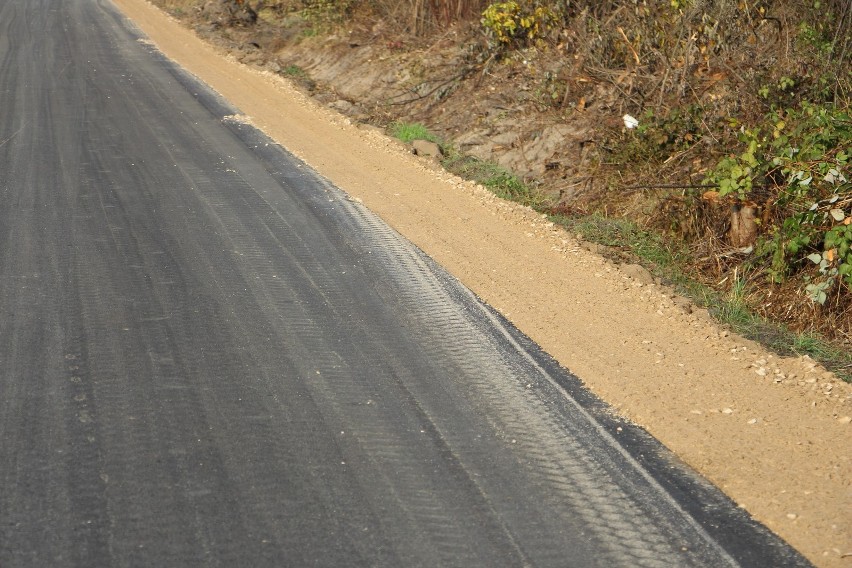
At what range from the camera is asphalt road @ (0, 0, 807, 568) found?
175 inches

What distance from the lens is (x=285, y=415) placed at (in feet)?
18.1

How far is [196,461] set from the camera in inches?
196

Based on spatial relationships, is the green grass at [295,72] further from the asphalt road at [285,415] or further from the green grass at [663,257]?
the asphalt road at [285,415]

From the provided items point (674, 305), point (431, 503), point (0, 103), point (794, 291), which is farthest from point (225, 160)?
point (431, 503)

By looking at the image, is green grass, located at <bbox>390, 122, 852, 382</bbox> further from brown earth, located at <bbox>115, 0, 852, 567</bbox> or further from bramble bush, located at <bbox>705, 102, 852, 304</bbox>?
bramble bush, located at <bbox>705, 102, 852, 304</bbox>

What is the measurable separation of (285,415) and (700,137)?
670 centimetres

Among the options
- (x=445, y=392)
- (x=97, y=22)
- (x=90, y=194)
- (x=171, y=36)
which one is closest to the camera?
(x=445, y=392)

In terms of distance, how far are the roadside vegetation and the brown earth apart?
58 cm

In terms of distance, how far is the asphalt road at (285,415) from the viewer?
14.6 feet

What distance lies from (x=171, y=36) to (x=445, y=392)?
1770cm

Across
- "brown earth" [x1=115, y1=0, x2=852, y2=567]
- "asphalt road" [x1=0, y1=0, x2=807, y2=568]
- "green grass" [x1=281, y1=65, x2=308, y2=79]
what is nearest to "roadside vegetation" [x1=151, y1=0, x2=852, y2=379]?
"brown earth" [x1=115, y1=0, x2=852, y2=567]

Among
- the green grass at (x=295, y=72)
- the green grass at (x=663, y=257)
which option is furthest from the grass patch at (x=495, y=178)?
the green grass at (x=295, y=72)

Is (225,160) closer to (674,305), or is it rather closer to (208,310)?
(208,310)

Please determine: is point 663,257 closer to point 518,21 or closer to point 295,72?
point 518,21
